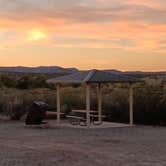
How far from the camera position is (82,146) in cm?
1920

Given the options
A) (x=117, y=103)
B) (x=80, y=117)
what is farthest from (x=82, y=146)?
(x=117, y=103)

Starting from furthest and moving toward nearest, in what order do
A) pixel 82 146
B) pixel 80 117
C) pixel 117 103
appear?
pixel 117 103 < pixel 80 117 < pixel 82 146

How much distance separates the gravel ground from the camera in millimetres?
15367

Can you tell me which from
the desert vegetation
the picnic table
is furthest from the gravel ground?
the desert vegetation

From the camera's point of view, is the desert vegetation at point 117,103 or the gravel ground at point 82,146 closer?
the gravel ground at point 82,146

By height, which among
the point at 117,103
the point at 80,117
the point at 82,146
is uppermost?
the point at 117,103

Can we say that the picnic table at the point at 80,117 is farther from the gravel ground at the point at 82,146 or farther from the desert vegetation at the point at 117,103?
the gravel ground at the point at 82,146

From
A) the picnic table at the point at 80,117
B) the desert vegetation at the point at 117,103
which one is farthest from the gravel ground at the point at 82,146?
the desert vegetation at the point at 117,103

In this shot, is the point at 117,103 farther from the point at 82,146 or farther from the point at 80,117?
the point at 82,146

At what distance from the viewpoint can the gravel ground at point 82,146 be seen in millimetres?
15367

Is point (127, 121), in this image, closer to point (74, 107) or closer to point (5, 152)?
point (74, 107)

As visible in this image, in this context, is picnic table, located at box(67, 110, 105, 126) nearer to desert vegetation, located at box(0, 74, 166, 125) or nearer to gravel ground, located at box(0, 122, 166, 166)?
desert vegetation, located at box(0, 74, 166, 125)

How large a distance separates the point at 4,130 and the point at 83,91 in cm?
1191

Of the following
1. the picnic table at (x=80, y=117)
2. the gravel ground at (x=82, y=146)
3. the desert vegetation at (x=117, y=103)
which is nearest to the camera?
the gravel ground at (x=82, y=146)
